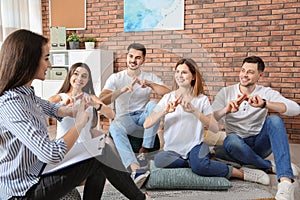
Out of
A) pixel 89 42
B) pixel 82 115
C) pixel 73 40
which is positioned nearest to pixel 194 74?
pixel 82 115

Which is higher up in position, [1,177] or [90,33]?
[90,33]

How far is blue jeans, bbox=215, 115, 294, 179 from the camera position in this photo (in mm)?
1843

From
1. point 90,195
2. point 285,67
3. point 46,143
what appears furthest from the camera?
point 285,67

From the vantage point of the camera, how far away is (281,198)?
1.72 metres

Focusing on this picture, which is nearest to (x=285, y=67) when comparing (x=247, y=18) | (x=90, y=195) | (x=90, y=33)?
(x=247, y=18)

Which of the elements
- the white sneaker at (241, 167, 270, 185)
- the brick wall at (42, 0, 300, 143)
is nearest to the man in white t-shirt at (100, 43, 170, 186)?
the white sneaker at (241, 167, 270, 185)

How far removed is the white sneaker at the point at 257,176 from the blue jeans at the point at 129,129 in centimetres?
108

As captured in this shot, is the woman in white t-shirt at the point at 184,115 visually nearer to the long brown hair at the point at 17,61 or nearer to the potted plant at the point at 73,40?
the long brown hair at the point at 17,61

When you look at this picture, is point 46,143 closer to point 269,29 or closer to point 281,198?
point 281,198

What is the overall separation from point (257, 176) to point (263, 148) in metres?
0.18

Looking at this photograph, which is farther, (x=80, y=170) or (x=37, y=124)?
(x=80, y=170)

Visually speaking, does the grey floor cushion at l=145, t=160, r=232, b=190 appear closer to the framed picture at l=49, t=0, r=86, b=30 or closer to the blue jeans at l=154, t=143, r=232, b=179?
the blue jeans at l=154, t=143, r=232, b=179

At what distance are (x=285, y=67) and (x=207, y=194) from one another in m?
2.16

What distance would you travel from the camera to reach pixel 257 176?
2.07m
